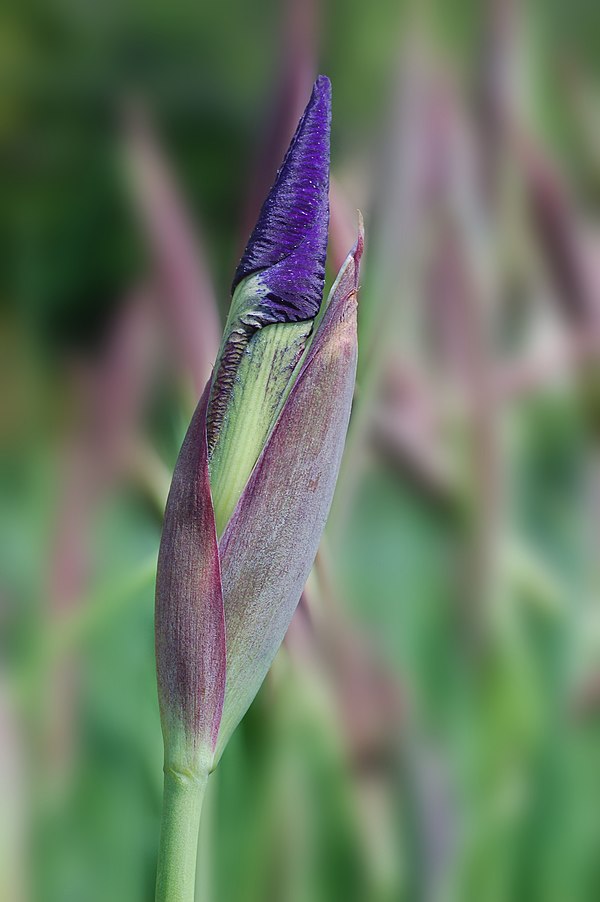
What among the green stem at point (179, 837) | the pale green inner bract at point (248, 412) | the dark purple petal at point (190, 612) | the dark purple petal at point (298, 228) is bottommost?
the green stem at point (179, 837)

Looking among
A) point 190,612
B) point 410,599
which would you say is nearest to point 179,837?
point 190,612

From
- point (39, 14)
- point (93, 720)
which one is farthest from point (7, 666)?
point (39, 14)

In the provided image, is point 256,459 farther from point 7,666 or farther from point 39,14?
point 39,14

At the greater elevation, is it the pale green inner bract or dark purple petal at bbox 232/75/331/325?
dark purple petal at bbox 232/75/331/325

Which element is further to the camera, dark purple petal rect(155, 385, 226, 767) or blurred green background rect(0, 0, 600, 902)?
blurred green background rect(0, 0, 600, 902)

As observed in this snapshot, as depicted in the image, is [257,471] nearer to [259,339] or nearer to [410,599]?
[259,339]

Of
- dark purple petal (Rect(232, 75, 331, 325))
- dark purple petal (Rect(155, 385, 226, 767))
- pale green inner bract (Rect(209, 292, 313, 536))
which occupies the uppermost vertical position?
dark purple petal (Rect(232, 75, 331, 325))
